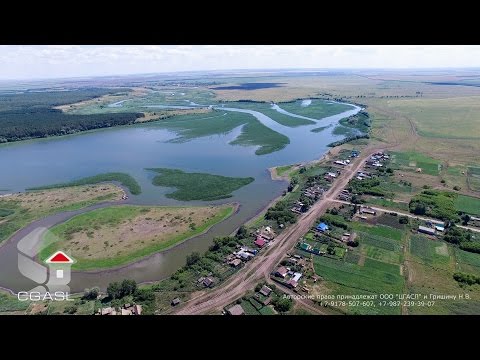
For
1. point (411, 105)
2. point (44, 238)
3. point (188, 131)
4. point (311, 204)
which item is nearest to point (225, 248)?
point (311, 204)

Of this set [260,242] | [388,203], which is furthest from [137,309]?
[388,203]

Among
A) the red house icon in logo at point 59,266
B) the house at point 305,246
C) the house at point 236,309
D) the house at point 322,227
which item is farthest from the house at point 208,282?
the house at point 322,227

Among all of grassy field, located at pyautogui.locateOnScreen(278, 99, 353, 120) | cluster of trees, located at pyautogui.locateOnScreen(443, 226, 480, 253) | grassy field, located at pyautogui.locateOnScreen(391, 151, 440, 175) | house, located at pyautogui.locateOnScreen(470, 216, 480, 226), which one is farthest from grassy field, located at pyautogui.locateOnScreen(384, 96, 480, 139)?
cluster of trees, located at pyautogui.locateOnScreen(443, 226, 480, 253)

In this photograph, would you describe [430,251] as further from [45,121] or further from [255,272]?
[45,121]
